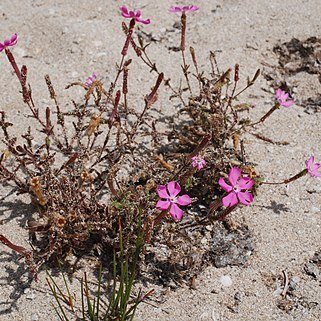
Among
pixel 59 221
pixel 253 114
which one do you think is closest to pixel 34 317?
pixel 59 221

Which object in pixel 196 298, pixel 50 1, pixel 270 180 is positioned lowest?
pixel 196 298

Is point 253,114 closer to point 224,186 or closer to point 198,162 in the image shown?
point 198,162

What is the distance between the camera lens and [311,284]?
194 cm

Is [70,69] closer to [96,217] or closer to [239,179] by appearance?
[96,217]

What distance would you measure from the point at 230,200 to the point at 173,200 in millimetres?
175

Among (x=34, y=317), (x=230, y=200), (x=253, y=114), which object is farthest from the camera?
(x=253, y=114)

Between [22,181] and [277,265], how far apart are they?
1.04 meters

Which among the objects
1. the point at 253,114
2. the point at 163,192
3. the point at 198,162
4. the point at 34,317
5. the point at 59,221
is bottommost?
the point at 34,317

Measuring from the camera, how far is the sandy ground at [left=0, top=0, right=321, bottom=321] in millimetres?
1856

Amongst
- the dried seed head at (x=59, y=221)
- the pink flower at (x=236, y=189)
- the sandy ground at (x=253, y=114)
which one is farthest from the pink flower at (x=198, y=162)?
the dried seed head at (x=59, y=221)

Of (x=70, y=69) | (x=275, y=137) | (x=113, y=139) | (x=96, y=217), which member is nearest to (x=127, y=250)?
(x=96, y=217)

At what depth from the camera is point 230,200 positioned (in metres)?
Answer: 1.66

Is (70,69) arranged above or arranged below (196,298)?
above

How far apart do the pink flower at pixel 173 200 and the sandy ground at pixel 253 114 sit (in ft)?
1.22
